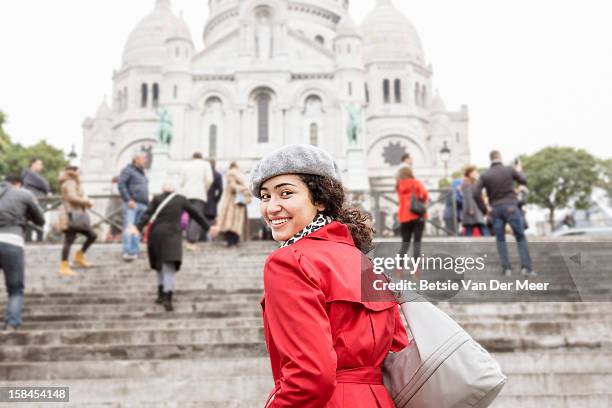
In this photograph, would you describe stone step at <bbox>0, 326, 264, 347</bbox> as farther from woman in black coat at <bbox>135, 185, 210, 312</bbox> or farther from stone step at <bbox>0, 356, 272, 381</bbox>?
woman in black coat at <bbox>135, 185, 210, 312</bbox>

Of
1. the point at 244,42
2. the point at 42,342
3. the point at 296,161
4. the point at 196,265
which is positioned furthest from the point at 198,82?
the point at 296,161

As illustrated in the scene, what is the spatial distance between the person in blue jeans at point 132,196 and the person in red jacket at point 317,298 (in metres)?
7.63

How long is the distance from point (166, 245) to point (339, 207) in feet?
15.4

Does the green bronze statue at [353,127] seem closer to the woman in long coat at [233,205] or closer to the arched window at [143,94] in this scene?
the arched window at [143,94]

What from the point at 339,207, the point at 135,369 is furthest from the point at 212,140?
the point at 339,207

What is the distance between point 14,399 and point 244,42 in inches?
1389

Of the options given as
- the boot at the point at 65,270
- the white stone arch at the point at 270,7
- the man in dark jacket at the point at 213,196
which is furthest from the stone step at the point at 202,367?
the white stone arch at the point at 270,7

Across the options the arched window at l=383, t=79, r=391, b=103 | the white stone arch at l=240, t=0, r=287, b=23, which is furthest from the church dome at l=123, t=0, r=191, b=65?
the arched window at l=383, t=79, r=391, b=103

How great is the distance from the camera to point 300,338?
1748mm

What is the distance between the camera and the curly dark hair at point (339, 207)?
2137mm

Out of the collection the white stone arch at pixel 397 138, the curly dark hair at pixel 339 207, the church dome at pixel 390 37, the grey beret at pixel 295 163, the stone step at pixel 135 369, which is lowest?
the stone step at pixel 135 369

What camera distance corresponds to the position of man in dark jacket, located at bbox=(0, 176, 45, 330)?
19.4 feet

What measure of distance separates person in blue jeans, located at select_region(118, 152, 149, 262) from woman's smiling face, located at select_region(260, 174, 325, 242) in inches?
299

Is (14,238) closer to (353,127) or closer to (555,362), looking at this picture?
(555,362)
